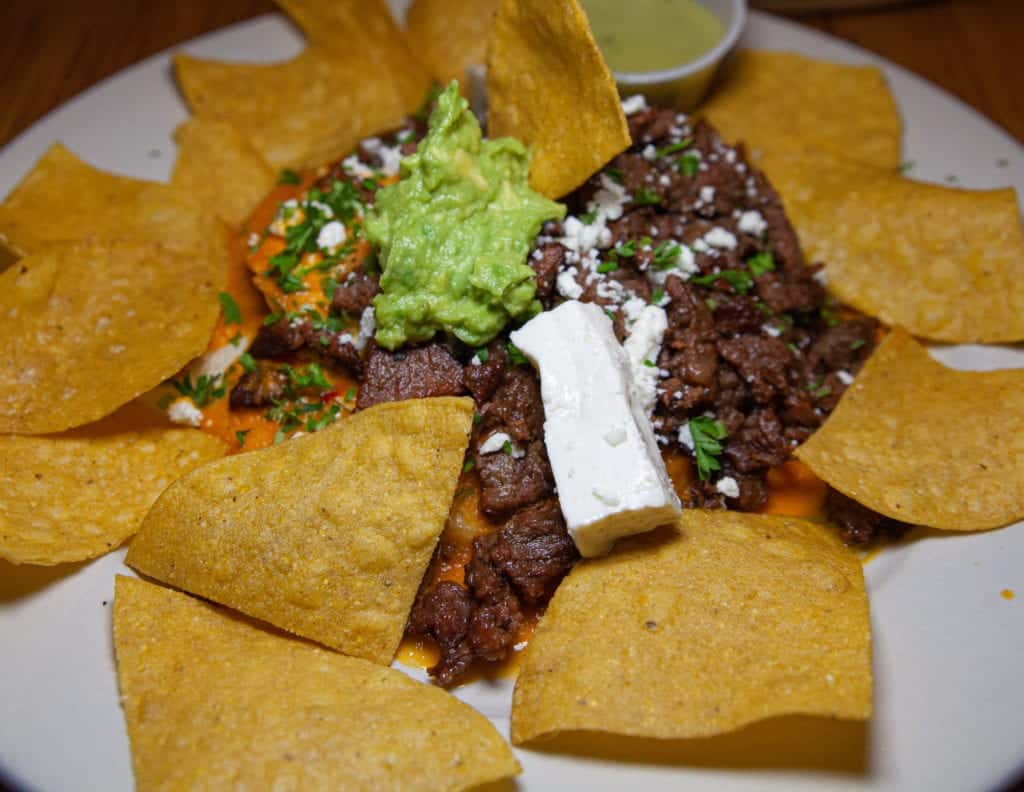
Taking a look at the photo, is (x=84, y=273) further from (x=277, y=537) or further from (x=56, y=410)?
(x=277, y=537)

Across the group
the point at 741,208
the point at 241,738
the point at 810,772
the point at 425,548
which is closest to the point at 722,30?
the point at 741,208

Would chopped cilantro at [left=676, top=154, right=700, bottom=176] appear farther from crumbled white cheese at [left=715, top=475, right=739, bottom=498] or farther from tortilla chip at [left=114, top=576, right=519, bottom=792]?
tortilla chip at [left=114, top=576, right=519, bottom=792]

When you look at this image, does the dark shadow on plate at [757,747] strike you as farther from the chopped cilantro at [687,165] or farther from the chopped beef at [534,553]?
the chopped cilantro at [687,165]

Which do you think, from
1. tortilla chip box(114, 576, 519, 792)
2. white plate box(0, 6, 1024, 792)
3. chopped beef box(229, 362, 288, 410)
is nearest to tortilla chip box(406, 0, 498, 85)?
chopped beef box(229, 362, 288, 410)

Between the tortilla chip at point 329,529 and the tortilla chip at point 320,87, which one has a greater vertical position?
the tortilla chip at point 320,87

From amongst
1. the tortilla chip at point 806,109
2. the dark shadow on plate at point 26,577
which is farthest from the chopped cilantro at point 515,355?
the tortilla chip at point 806,109
